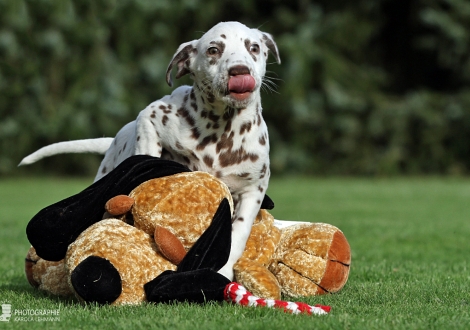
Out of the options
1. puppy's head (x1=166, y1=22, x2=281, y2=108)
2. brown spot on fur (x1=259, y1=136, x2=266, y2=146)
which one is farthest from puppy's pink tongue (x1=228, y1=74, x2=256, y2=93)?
brown spot on fur (x1=259, y1=136, x2=266, y2=146)

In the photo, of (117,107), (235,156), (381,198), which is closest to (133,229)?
(235,156)

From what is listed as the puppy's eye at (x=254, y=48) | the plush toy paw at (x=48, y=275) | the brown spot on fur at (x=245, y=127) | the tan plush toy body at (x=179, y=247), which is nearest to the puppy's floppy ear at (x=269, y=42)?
the puppy's eye at (x=254, y=48)

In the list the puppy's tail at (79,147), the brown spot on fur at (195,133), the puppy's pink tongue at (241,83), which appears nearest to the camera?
the puppy's pink tongue at (241,83)

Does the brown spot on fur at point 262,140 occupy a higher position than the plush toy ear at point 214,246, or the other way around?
the brown spot on fur at point 262,140

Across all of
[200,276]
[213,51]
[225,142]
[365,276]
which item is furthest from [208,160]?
[365,276]

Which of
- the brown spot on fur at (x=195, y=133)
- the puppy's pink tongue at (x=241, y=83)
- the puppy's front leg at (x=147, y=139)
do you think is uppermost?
the puppy's pink tongue at (x=241, y=83)

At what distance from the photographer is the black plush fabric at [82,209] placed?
3814mm

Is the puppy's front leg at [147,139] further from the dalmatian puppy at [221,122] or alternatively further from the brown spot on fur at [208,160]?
the brown spot on fur at [208,160]

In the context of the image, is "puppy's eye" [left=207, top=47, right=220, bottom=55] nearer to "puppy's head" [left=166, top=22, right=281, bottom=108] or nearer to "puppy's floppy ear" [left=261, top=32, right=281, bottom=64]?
"puppy's head" [left=166, top=22, right=281, bottom=108]

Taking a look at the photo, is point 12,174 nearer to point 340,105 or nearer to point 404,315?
point 340,105

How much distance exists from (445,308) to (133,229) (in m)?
1.62

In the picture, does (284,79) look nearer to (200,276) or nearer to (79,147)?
(79,147)

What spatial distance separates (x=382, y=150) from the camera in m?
20.1

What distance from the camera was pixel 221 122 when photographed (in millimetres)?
4422
